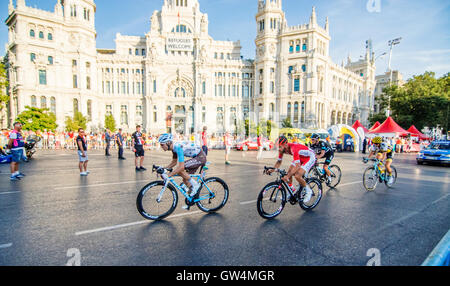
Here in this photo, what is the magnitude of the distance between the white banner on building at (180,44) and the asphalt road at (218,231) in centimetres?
5127

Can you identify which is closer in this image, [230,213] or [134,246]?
[134,246]

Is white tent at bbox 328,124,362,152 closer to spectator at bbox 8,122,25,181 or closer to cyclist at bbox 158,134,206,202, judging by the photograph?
cyclist at bbox 158,134,206,202

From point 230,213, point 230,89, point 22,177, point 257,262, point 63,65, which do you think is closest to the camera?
point 257,262

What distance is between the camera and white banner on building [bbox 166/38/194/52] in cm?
5247

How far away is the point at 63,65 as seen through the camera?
4334 cm

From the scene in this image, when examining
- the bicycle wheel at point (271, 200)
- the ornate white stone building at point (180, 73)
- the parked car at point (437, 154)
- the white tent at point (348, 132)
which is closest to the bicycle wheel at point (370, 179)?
the bicycle wheel at point (271, 200)

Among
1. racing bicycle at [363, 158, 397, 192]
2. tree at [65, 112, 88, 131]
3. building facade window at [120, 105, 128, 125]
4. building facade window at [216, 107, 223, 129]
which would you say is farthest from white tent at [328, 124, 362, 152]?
building facade window at [120, 105, 128, 125]
